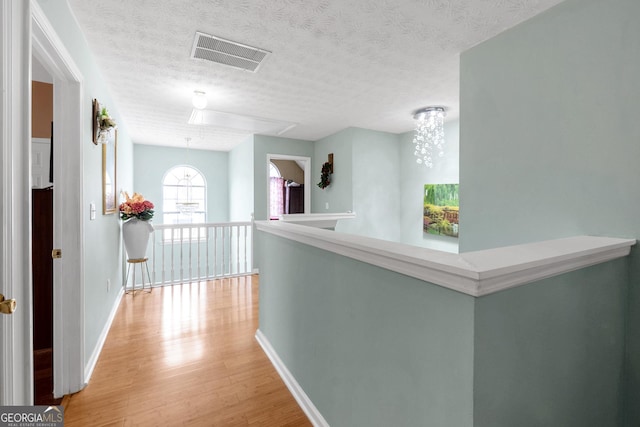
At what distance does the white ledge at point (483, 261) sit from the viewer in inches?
30.0

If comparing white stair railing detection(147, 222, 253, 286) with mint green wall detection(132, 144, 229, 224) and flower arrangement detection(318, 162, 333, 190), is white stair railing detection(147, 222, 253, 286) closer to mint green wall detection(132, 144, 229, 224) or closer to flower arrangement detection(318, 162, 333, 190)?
mint green wall detection(132, 144, 229, 224)

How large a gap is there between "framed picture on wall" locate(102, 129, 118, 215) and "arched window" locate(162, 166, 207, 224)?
3244 millimetres

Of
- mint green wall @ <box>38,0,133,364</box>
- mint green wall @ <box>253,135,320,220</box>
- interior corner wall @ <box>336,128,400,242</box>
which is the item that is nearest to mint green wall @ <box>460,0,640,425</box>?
interior corner wall @ <box>336,128,400,242</box>

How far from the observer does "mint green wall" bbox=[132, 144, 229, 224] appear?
6066 millimetres

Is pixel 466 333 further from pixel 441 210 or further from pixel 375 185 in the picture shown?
pixel 375 185

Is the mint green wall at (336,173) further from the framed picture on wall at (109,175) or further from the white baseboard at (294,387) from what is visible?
the framed picture on wall at (109,175)

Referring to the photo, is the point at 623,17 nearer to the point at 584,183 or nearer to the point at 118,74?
the point at 584,183

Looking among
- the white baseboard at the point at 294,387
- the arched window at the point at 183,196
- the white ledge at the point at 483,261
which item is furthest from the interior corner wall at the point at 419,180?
the arched window at the point at 183,196

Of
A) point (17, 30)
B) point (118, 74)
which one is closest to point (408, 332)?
point (17, 30)

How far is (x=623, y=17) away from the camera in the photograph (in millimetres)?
1451

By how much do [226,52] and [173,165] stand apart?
4.82 metres

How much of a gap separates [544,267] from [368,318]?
0.65 meters

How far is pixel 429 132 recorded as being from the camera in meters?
4.07

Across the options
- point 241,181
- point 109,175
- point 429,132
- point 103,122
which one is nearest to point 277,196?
point 241,181
